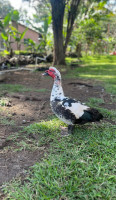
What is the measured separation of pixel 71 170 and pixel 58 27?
8.45 m

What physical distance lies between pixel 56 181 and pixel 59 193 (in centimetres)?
12

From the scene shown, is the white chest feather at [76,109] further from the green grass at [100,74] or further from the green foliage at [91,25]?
the green foliage at [91,25]

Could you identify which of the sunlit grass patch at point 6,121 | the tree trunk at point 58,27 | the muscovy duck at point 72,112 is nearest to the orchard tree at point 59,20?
the tree trunk at point 58,27

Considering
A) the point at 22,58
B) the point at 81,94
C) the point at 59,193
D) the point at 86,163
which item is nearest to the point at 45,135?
the point at 86,163

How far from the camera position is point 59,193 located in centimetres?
152

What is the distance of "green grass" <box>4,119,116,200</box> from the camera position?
1.51 meters

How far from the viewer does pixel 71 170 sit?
1.78 m

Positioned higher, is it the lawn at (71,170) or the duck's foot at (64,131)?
the duck's foot at (64,131)

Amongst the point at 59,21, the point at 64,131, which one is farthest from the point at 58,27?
the point at 64,131

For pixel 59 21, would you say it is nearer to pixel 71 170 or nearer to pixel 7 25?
pixel 7 25

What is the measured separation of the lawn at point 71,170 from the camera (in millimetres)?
1515

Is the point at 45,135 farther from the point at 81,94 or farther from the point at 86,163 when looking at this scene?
the point at 81,94

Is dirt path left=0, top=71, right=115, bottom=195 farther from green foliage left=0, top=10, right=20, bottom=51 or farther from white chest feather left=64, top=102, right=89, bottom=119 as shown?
green foliage left=0, top=10, right=20, bottom=51

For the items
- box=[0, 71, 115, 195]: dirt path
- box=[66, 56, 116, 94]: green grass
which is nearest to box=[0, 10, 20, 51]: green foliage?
box=[66, 56, 116, 94]: green grass
